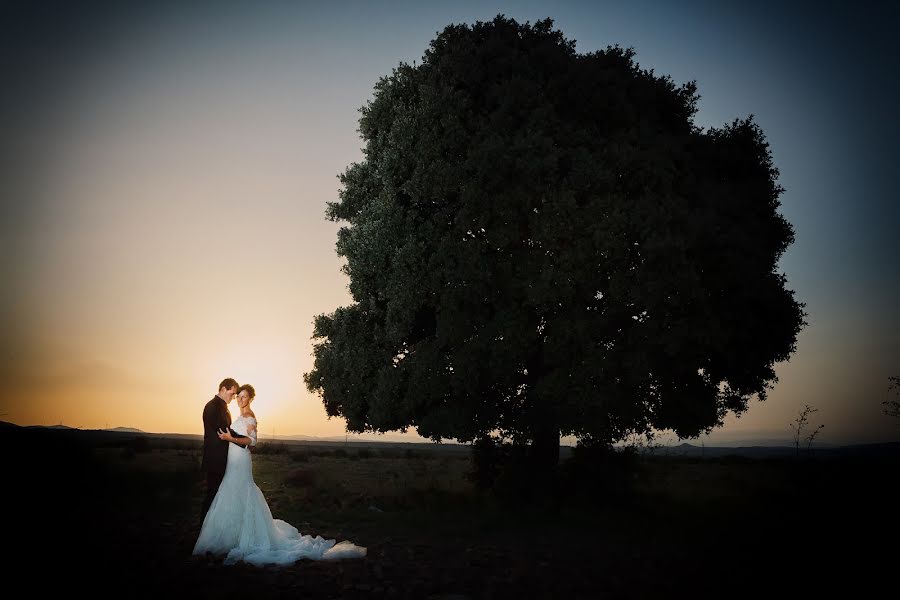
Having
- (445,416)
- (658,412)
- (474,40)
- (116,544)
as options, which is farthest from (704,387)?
(116,544)

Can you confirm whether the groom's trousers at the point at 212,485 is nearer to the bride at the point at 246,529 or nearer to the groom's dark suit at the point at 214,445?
the groom's dark suit at the point at 214,445

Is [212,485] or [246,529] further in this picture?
[212,485]

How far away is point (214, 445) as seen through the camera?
1358 cm

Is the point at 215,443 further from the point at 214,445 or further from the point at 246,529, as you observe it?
the point at 246,529

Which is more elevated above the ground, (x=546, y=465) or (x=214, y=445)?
(x=214, y=445)

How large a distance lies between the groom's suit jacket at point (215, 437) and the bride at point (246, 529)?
0.14 metres

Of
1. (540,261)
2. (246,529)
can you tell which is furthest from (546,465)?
(246,529)

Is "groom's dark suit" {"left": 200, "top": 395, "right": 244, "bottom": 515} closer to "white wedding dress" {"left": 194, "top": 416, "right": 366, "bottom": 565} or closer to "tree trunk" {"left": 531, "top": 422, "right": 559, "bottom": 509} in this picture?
"white wedding dress" {"left": 194, "top": 416, "right": 366, "bottom": 565}

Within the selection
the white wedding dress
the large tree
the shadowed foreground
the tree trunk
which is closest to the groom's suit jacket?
the white wedding dress

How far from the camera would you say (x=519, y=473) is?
20547mm

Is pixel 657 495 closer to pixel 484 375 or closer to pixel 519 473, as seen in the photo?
pixel 519 473

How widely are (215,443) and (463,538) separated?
21.6 feet

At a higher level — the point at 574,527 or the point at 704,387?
the point at 704,387

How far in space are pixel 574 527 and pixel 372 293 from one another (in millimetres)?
9516
